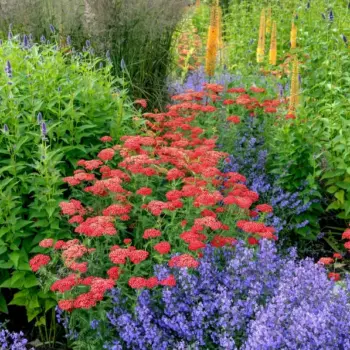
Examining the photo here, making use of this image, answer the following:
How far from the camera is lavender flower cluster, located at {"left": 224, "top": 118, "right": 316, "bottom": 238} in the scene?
443 cm

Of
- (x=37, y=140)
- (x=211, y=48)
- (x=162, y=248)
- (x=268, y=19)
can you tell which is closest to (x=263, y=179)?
(x=211, y=48)

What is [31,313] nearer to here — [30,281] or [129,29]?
[30,281]

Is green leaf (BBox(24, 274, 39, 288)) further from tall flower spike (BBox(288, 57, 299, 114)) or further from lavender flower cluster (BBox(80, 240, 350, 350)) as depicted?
tall flower spike (BBox(288, 57, 299, 114))

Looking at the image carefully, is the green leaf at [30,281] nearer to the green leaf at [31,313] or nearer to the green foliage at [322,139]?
the green leaf at [31,313]

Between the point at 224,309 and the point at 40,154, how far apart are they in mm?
1517

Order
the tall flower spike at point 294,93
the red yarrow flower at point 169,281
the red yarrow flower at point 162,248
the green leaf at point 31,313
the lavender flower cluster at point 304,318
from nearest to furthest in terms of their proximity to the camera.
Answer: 1. the lavender flower cluster at point 304,318
2. the red yarrow flower at point 169,281
3. the red yarrow flower at point 162,248
4. the green leaf at point 31,313
5. the tall flower spike at point 294,93

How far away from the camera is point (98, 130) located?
432cm

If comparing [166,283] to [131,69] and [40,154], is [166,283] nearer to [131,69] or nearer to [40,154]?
[40,154]

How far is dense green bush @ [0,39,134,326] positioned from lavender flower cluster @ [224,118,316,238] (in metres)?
0.96

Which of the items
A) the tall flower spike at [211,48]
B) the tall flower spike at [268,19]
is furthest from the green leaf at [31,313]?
the tall flower spike at [268,19]

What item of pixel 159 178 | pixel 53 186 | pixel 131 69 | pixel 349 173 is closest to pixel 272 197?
pixel 349 173

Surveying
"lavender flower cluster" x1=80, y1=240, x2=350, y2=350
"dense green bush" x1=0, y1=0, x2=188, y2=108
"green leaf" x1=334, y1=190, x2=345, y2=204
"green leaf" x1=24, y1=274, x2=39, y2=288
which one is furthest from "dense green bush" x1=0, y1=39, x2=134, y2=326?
"green leaf" x1=334, y1=190, x2=345, y2=204

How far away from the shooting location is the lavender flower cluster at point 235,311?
9.00 feet

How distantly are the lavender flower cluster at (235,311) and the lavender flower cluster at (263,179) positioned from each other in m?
0.89
